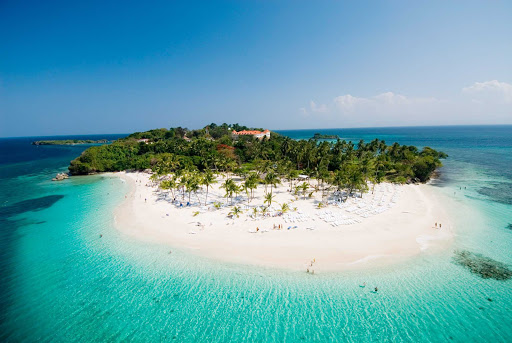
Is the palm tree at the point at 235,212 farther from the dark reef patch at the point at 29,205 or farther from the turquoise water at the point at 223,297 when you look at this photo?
the dark reef patch at the point at 29,205

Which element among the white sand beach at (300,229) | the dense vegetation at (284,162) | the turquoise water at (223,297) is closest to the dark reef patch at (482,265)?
the turquoise water at (223,297)

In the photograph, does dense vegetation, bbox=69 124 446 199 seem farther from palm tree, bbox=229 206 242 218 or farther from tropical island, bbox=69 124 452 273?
palm tree, bbox=229 206 242 218

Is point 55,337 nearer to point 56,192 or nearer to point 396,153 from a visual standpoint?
Answer: point 56,192

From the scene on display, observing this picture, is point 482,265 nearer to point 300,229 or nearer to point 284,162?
point 300,229

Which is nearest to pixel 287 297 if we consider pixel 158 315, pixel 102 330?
pixel 158 315

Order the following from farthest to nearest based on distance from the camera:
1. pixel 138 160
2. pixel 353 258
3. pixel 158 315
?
pixel 138 160, pixel 353 258, pixel 158 315

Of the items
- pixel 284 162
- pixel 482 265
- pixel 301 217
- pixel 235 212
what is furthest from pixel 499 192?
pixel 235 212
